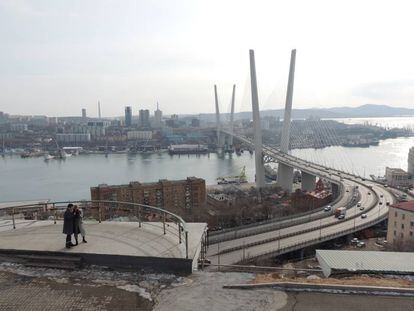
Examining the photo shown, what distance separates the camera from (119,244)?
4.49ft

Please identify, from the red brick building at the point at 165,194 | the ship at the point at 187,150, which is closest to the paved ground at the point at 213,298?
the red brick building at the point at 165,194

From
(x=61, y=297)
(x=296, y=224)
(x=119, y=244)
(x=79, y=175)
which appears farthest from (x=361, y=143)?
(x=61, y=297)

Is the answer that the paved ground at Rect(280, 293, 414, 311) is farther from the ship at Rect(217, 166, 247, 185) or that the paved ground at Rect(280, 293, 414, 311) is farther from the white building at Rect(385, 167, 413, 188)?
the ship at Rect(217, 166, 247, 185)

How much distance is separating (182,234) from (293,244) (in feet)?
14.6

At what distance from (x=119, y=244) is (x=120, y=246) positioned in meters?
0.03

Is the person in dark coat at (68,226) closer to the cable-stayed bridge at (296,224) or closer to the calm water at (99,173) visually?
the cable-stayed bridge at (296,224)

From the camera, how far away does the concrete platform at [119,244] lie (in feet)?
4.02

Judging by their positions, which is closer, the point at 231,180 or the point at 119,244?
the point at 119,244

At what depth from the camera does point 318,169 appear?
1102 cm

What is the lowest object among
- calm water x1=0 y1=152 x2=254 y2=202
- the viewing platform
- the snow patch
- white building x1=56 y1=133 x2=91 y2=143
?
calm water x1=0 y1=152 x2=254 y2=202

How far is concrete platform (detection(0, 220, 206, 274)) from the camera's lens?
1226mm

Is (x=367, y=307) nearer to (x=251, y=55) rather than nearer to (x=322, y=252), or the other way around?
(x=322, y=252)

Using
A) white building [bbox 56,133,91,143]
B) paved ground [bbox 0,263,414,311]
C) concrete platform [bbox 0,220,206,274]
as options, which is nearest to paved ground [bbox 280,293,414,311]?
paved ground [bbox 0,263,414,311]

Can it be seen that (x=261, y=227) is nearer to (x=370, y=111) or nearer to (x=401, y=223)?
(x=401, y=223)
